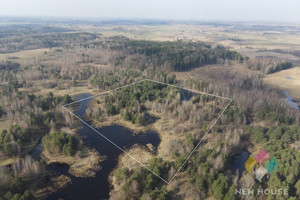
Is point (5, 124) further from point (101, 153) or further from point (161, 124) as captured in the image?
point (161, 124)

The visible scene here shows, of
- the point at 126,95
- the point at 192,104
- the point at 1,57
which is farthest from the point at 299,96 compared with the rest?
the point at 1,57

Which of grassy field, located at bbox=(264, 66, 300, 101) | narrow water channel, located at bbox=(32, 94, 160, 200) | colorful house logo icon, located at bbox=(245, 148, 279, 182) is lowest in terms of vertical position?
narrow water channel, located at bbox=(32, 94, 160, 200)

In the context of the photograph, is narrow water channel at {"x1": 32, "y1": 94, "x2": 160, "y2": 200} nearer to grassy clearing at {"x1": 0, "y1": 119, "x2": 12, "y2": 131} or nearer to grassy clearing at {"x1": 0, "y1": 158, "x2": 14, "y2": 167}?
grassy clearing at {"x1": 0, "y1": 158, "x2": 14, "y2": 167}

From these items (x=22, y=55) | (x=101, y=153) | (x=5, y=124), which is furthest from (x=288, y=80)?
(x=22, y=55)

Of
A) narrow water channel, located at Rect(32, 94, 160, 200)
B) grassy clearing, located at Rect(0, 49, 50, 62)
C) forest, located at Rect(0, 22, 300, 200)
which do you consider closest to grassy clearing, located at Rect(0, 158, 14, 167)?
forest, located at Rect(0, 22, 300, 200)

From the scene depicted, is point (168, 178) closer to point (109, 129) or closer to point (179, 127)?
point (179, 127)
